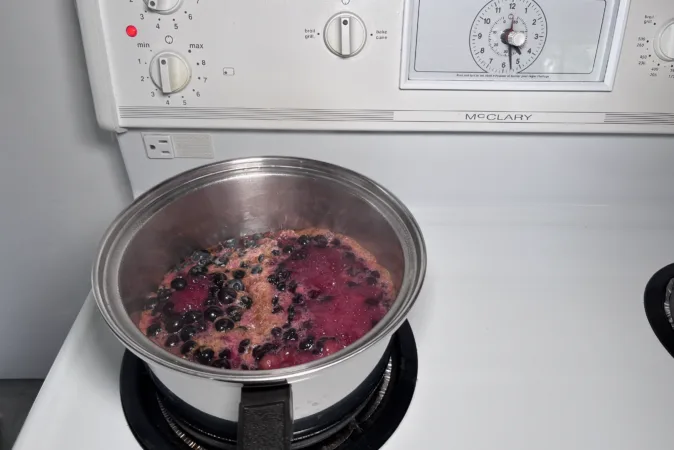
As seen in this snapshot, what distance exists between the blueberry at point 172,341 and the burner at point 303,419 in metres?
0.04

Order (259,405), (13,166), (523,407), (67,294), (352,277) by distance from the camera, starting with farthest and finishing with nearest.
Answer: (67,294) < (13,166) < (352,277) < (523,407) < (259,405)

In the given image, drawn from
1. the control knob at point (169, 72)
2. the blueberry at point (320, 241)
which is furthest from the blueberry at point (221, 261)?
the control knob at point (169, 72)

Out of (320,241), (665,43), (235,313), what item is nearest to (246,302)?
(235,313)

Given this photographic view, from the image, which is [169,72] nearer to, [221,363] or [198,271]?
[198,271]

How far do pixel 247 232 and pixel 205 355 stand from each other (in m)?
0.24

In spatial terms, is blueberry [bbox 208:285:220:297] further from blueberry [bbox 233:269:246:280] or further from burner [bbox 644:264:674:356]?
burner [bbox 644:264:674:356]

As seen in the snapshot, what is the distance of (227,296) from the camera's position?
0.63 metres

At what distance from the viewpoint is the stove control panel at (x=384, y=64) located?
649 millimetres

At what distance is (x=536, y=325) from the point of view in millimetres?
640

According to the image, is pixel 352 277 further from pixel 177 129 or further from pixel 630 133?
pixel 630 133

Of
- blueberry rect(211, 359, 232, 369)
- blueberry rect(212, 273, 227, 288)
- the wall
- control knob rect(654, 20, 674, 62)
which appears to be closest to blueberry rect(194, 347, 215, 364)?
blueberry rect(211, 359, 232, 369)

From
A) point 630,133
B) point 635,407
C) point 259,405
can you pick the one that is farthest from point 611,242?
point 259,405

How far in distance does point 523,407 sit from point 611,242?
32 centimetres

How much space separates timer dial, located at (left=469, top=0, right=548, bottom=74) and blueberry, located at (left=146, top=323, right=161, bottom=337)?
495 millimetres
